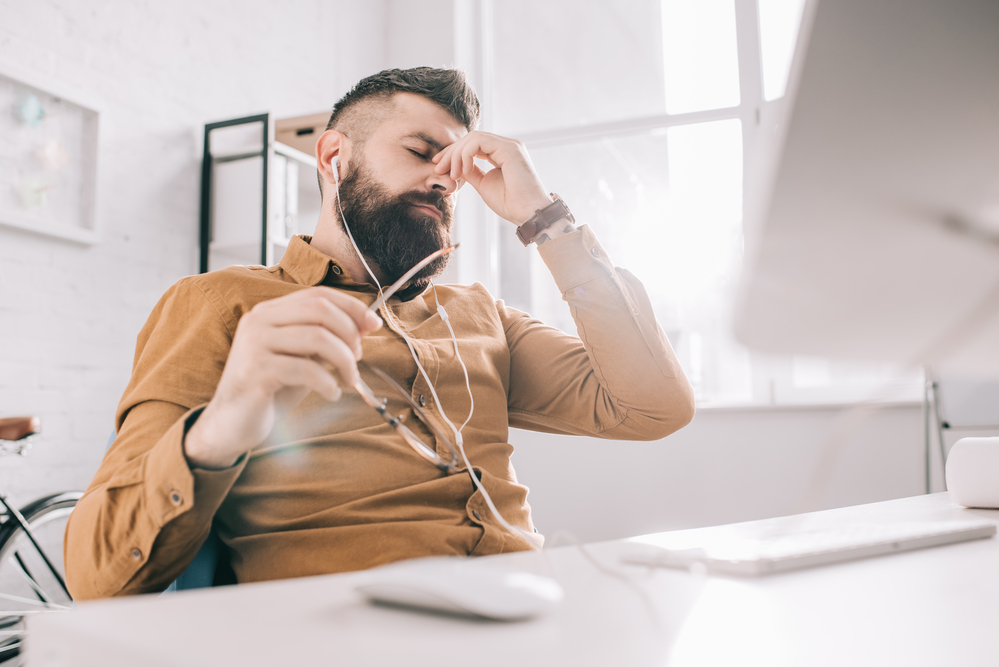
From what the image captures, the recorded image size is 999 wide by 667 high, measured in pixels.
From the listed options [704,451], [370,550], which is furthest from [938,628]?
[704,451]

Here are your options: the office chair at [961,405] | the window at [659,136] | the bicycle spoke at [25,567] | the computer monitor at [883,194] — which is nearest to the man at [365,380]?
the computer monitor at [883,194]

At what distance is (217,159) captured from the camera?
2.77 meters

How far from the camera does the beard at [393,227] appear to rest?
1248 mm

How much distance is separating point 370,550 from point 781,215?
69 centimetres

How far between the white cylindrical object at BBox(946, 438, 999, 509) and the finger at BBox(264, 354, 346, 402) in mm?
844

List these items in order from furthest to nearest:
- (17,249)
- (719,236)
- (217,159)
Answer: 1. (719,236)
2. (217,159)
3. (17,249)

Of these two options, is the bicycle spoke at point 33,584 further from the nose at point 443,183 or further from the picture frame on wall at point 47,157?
the nose at point 443,183

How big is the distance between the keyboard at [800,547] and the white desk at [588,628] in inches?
1.0

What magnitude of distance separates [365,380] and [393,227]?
36 centimetres

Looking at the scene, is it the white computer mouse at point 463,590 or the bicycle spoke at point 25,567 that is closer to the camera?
the white computer mouse at point 463,590

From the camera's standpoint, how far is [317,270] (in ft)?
3.75

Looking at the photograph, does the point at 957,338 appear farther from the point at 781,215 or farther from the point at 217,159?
the point at 217,159

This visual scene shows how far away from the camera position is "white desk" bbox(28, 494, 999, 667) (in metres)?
0.30

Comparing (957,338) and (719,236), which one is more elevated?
(719,236)
